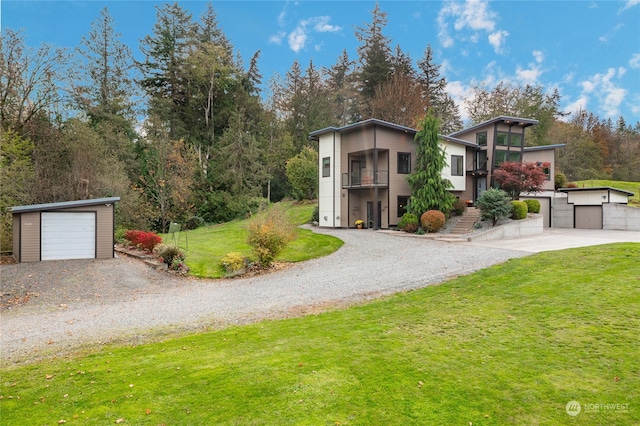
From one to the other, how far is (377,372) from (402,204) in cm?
2051

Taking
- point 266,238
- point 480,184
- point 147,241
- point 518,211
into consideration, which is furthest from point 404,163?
point 147,241

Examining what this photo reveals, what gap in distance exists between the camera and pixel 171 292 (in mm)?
11125

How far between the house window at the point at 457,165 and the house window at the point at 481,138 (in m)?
3.26

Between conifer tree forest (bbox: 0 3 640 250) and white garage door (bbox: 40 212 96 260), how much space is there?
331cm

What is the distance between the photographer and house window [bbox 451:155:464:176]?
25.8 meters

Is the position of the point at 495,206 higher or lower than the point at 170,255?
higher

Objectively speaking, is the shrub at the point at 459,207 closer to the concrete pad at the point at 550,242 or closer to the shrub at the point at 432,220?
the shrub at the point at 432,220

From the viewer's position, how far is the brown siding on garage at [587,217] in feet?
86.6

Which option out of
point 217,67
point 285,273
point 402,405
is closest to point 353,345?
point 402,405

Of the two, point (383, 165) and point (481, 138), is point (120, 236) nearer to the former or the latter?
point (383, 165)

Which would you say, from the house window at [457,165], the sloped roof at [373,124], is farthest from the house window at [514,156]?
the sloped roof at [373,124]

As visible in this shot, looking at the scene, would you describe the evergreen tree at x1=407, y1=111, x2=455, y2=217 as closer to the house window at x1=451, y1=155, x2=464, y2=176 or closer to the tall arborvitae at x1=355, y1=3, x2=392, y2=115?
the house window at x1=451, y1=155, x2=464, y2=176

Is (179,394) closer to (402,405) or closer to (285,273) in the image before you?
(402,405)

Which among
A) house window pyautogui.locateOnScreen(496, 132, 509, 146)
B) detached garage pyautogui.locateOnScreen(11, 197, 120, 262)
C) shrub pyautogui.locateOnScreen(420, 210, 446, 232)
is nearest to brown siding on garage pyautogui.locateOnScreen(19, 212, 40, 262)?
detached garage pyautogui.locateOnScreen(11, 197, 120, 262)
